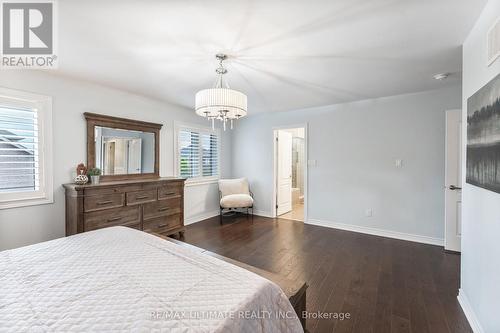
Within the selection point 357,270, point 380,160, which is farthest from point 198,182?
point 380,160

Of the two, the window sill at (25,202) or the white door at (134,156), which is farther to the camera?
the white door at (134,156)

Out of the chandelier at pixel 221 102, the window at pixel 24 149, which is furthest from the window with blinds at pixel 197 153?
the chandelier at pixel 221 102

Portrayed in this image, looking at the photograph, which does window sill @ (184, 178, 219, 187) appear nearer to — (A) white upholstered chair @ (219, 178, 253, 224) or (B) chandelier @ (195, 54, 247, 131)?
(A) white upholstered chair @ (219, 178, 253, 224)

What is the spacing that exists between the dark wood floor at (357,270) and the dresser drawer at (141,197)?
0.93 meters

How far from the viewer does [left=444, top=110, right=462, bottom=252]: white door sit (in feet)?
10.2

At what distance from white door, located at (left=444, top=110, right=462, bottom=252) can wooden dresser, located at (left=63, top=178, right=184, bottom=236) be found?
3.97 meters

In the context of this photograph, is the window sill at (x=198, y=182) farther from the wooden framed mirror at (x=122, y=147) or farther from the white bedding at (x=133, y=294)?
the white bedding at (x=133, y=294)

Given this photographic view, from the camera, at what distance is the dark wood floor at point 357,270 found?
73.2 inches

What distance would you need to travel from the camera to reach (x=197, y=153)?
4867 mm

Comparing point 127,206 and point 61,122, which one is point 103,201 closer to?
point 127,206

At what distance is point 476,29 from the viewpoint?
1.79 metres

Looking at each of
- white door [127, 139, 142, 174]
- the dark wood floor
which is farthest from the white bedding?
white door [127, 139, 142, 174]

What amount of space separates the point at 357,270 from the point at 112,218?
3095 millimetres

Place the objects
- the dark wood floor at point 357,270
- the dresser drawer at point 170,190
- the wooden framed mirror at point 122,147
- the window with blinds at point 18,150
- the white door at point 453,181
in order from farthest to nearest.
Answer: the dresser drawer at point 170,190
the wooden framed mirror at point 122,147
the white door at point 453,181
the window with blinds at point 18,150
the dark wood floor at point 357,270
